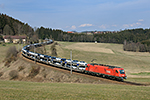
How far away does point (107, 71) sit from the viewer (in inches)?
1490

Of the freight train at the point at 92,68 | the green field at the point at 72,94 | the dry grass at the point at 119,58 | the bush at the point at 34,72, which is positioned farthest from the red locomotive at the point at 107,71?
the bush at the point at 34,72

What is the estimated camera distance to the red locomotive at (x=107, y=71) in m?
35.5

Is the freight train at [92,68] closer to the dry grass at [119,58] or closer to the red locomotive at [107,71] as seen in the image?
the red locomotive at [107,71]

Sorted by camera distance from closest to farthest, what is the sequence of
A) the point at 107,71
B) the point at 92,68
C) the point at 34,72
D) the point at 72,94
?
the point at 72,94 < the point at 107,71 < the point at 92,68 < the point at 34,72

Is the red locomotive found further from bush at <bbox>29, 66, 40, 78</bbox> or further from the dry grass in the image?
bush at <bbox>29, 66, 40, 78</bbox>

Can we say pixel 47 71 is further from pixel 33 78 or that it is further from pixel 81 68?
pixel 81 68

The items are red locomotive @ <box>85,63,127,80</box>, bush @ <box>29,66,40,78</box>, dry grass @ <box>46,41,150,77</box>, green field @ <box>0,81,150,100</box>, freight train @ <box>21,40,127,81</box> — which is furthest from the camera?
dry grass @ <box>46,41,150,77</box>

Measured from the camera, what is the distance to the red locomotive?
35.5m

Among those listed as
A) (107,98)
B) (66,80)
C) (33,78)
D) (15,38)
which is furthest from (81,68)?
(15,38)

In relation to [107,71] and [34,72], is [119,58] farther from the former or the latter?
[34,72]

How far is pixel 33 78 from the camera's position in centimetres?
4706

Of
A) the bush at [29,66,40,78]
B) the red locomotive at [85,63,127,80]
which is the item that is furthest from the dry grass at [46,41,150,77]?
the bush at [29,66,40,78]

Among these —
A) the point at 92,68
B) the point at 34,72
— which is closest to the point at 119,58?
the point at 92,68

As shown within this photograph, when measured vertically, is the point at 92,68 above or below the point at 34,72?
above
